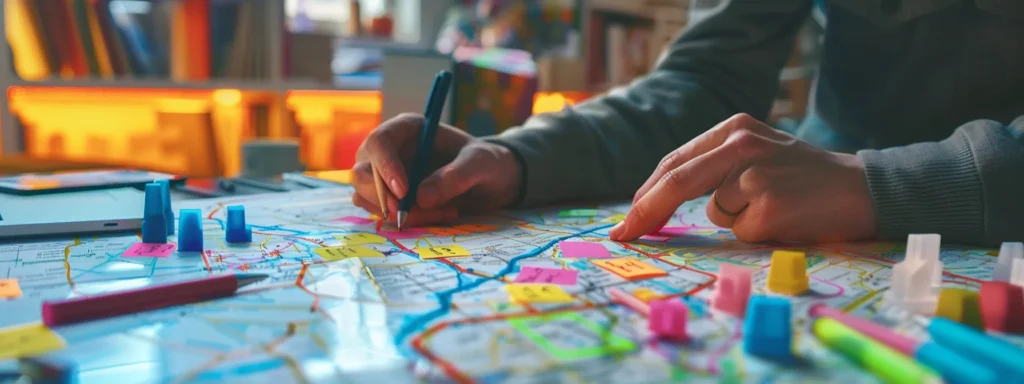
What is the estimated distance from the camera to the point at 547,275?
499 millimetres

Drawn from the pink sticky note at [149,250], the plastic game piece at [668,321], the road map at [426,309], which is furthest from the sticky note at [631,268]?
the pink sticky note at [149,250]

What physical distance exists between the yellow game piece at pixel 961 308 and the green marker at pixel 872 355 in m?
0.08

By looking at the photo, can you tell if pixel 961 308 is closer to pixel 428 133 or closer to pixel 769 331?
pixel 769 331

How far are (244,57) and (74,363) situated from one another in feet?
6.58

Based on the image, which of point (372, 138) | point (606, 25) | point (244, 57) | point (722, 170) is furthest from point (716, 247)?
point (606, 25)

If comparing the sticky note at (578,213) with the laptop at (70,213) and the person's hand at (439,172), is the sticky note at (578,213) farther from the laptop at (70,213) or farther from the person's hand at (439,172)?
the laptop at (70,213)

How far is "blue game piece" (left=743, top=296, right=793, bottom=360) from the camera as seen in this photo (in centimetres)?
35

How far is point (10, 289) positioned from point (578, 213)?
0.50 metres

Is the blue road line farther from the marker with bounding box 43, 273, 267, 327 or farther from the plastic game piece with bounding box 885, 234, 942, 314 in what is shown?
the plastic game piece with bounding box 885, 234, 942, 314

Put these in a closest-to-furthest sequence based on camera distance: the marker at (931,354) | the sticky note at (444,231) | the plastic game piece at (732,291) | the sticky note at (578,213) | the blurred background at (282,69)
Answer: the marker at (931,354), the plastic game piece at (732,291), the sticky note at (444,231), the sticky note at (578,213), the blurred background at (282,69)

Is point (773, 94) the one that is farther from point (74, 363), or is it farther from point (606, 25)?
point (606, 25)

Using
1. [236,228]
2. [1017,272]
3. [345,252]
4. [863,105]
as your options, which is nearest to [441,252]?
[345,252]

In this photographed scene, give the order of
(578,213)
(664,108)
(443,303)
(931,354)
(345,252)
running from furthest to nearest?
(664,108) < (578,213) < (345,252) < (443,303) < (931,354)

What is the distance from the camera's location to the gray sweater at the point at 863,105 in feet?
2.03
